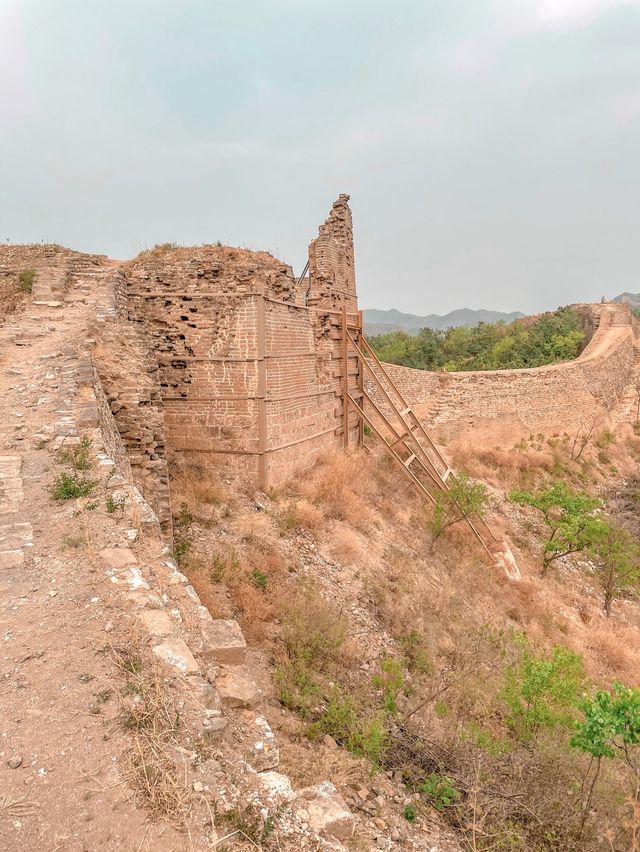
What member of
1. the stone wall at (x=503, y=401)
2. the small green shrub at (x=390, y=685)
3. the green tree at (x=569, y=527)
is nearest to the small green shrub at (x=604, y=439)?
the stone wall at (x=503, y=401)

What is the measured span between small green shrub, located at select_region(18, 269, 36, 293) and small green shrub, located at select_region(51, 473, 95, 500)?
648 centimetres

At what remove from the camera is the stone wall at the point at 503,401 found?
17375 millimetres

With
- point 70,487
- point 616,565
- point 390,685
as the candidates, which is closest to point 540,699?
point 390,685

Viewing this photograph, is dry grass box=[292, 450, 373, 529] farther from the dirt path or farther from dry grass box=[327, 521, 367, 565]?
the dirt path

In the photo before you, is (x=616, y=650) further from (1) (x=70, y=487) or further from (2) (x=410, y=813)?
(1) (x=70, y=487)

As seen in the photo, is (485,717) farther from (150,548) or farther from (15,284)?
(15,284)

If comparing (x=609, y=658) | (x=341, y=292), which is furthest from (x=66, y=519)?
(x=341, y=292)

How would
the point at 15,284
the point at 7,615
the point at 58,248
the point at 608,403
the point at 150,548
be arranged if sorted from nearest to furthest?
the point at 7,615 < the point at 150,548 < the point at 15,284 < the point at 58,248 < the point at 608,403

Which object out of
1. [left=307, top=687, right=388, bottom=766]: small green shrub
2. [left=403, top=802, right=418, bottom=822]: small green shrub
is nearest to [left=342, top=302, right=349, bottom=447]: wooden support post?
[left=307, top=687, right=388, bottom=766]: small green shrub

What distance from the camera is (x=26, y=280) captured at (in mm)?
8984

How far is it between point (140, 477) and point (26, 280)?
5.40m

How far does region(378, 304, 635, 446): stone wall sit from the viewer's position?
57.0 feet

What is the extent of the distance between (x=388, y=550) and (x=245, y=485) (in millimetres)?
2855

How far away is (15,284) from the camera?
9.09 m
